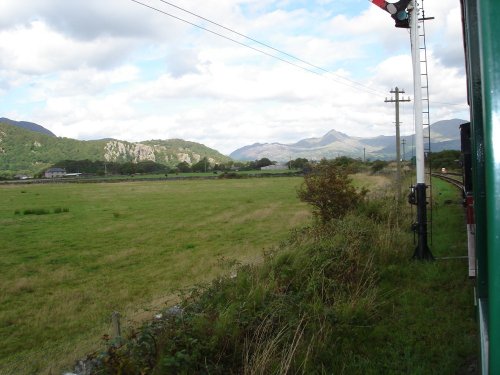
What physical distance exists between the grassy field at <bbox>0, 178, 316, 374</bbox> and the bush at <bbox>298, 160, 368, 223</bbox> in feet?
9.49

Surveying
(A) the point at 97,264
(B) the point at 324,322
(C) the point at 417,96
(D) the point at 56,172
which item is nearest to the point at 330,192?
(C) the point at 417,96

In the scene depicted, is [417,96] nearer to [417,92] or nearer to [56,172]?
[417,92]

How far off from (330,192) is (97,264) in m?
9.55

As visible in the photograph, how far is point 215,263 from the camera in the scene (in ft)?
53.4

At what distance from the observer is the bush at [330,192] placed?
1619cm

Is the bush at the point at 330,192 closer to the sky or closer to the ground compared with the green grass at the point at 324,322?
closer to the sky

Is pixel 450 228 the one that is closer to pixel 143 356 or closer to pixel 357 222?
pixel 357 222

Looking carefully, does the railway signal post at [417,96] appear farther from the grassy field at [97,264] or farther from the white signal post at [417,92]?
the grassy field at [97,264]

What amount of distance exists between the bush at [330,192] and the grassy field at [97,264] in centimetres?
289

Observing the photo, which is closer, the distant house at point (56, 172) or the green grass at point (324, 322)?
the green grass at point (324, 322)

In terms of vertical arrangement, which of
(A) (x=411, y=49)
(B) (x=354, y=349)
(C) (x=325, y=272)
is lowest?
(B) (x=354, y=349)

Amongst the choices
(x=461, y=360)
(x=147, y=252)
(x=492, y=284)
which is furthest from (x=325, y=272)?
(x=147, y=252)

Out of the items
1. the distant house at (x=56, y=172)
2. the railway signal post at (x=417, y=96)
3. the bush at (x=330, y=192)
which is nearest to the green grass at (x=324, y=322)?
the railway signal post at (x=417, y=96)

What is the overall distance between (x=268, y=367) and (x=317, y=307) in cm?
177
